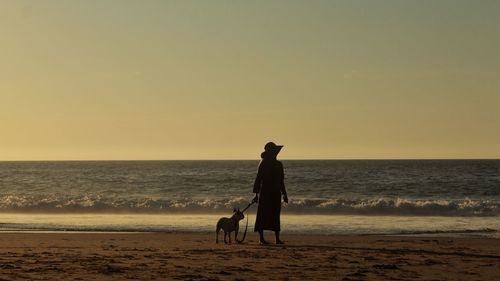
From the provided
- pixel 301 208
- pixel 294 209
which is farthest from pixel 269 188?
pixel 301 208

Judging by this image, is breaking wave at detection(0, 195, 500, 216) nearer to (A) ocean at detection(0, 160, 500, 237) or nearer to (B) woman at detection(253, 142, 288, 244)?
(A) ocean at detection(0, 160, 500, 237)

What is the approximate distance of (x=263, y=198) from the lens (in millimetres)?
14234

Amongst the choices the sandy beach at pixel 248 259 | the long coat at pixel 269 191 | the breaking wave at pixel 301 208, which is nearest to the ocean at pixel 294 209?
the breaking wave at pixel 301 208

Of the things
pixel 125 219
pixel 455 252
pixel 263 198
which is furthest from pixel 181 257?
pixel 125 219

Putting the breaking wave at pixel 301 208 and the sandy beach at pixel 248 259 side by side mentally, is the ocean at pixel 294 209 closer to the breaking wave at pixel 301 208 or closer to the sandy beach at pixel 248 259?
the breaking wave at pixel 301 208

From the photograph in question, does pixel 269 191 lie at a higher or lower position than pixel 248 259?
higher

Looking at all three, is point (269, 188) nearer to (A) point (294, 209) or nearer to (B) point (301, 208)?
(A) point (294, 209)

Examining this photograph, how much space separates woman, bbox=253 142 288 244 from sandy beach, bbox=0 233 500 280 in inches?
20.1

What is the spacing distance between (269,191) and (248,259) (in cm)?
312

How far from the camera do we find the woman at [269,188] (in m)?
14.2

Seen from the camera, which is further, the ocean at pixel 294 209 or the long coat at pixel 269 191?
the ocean at pixel 294 209

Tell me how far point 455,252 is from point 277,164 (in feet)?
11.8

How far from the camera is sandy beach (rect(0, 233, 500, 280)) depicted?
9547 millimetres

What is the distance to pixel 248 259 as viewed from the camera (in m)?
11.3
